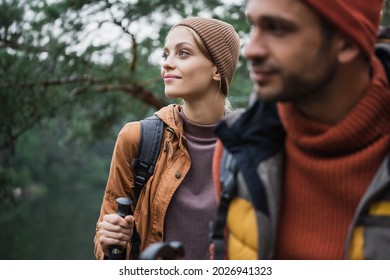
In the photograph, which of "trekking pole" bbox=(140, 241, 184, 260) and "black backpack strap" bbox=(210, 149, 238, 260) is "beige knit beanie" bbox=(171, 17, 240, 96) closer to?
"black backpack strap" bbox=(210, 149, 238, 260)

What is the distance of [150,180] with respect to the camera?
204 centimetres

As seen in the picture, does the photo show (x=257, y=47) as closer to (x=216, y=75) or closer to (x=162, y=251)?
(x=162, y=251)

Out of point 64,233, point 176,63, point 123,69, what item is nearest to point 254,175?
point 176,63

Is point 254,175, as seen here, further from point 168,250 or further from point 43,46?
point 43,46

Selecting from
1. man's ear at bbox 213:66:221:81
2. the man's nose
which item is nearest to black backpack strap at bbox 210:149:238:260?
the man's nose

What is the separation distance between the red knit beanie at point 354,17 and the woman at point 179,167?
979 mm

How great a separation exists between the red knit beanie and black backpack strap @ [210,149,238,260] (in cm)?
45

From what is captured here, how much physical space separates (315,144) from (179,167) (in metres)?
0.89

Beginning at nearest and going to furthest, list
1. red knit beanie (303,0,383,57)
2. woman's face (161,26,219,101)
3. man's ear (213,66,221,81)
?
red knit beanie (303,0,383,57) < woman's face (161,26,219,101) < man's ear (213,66,221,81)

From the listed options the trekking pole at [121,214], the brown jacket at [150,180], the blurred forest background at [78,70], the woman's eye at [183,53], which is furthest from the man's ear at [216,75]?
the blurred forest background at [78,70]

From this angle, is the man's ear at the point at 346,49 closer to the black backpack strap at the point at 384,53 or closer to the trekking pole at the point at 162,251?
the black backpack strap at the point at 384,53

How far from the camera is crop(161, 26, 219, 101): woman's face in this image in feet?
7.27

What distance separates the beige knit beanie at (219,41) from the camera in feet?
7.57

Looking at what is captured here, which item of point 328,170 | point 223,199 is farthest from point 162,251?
point 328,170
